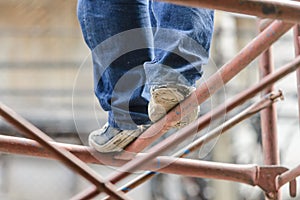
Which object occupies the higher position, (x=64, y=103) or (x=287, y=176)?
(x=64, y=103)

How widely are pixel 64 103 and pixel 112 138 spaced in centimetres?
497

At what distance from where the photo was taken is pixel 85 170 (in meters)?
1.55

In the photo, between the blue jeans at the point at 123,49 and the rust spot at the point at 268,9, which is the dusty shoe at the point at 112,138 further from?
the rust spot at the point at 268,9

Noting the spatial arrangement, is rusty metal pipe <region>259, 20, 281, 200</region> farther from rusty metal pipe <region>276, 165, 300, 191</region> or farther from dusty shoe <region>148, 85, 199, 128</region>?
dusty shoe <region>148, 85, 199, 128</region>

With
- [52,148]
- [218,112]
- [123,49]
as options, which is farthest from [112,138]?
[52,148]

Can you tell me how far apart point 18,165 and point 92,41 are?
485 centimetres

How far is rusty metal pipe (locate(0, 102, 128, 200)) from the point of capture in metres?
1.52

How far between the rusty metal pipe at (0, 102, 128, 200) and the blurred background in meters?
4.52

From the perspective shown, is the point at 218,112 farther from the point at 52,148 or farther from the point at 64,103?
the point at 64,103

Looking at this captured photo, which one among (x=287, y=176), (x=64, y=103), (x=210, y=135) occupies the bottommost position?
(x=287, y=176)

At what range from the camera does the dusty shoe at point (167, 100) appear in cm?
178

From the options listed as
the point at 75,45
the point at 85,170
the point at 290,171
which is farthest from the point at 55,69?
the point at 85,170

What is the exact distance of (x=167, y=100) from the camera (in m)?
1.81

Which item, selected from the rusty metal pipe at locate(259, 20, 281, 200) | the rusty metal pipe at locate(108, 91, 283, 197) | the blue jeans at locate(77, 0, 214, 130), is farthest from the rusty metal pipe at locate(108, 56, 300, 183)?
the rusty metal pipe at locate(259, 20, 281, 200)
